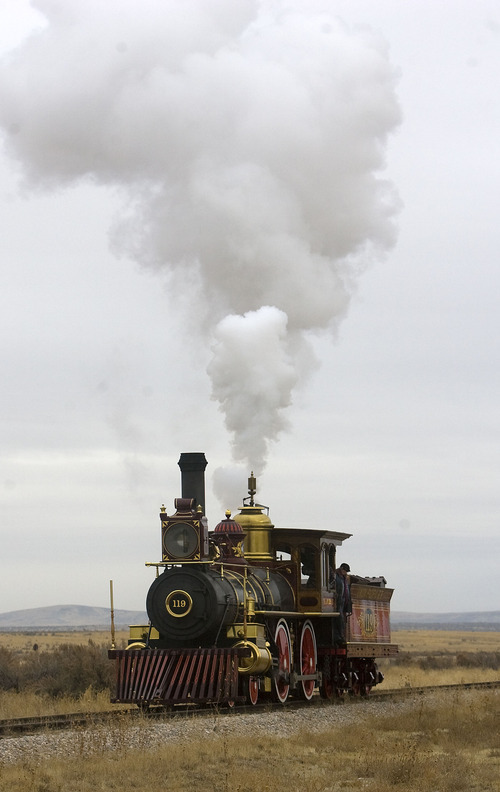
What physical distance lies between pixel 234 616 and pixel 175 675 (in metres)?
1.33

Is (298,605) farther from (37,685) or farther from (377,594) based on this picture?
(37,685)

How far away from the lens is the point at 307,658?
20.5 m

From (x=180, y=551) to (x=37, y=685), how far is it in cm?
810

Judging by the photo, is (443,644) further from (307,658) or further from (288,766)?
(288,766)

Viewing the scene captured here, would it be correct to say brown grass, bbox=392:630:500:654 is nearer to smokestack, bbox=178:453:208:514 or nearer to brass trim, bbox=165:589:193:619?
smokestack, bbox=178:453:208:514

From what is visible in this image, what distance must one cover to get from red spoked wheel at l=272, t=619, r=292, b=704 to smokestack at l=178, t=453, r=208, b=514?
2522 mm

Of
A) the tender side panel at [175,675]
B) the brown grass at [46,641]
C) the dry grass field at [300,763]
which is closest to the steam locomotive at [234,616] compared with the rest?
the tender side panel at [175,675]

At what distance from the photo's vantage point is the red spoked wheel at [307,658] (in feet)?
65.6

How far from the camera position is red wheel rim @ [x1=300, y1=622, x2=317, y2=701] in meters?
20.1

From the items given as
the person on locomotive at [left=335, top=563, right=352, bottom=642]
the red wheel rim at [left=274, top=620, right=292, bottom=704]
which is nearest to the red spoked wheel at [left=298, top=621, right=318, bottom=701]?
the person on locomotive at [left=335, top=563, right=352, bottom=642]

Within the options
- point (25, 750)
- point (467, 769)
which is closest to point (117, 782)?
point (25, 750)

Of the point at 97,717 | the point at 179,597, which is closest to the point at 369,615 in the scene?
the point at 179,597

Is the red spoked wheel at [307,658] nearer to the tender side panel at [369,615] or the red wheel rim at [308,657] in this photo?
the red wheel rim at [308,657]

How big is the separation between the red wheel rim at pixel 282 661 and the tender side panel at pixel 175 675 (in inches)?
60.8
